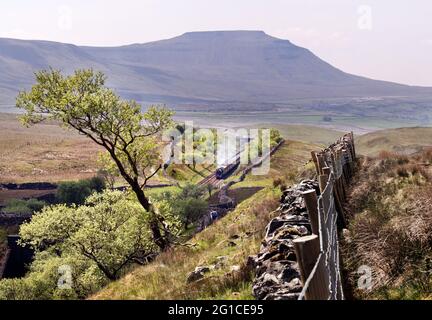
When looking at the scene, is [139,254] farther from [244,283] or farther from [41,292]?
[244,283]

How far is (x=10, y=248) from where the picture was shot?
A: 61.5 metres

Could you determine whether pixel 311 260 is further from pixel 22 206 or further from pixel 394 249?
pixel 22 206

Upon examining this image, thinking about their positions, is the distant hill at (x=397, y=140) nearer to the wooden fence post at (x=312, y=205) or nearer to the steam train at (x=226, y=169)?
the steam train at (x=226, y=169)

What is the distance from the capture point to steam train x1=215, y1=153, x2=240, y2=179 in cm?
10619

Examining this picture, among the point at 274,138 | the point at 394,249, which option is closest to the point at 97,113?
the point at 394,249

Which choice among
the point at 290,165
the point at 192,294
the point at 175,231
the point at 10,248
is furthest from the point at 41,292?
the point at 290,165

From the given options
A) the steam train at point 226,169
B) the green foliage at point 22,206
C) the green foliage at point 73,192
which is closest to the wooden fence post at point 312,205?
the green foliage at point 22,206

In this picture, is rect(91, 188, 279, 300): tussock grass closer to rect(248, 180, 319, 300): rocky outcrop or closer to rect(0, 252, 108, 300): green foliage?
rect(248, 180, 319, 300): rocky outcrop

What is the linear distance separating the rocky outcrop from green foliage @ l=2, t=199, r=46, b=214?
79.6m

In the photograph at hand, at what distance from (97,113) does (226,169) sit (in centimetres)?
8681

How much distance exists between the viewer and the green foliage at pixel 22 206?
85.0m

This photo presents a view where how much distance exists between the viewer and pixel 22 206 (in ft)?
291

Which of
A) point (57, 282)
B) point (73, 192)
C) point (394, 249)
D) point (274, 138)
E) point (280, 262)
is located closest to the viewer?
point (280, 262)

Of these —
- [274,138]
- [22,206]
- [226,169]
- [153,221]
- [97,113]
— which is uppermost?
[97,113]
